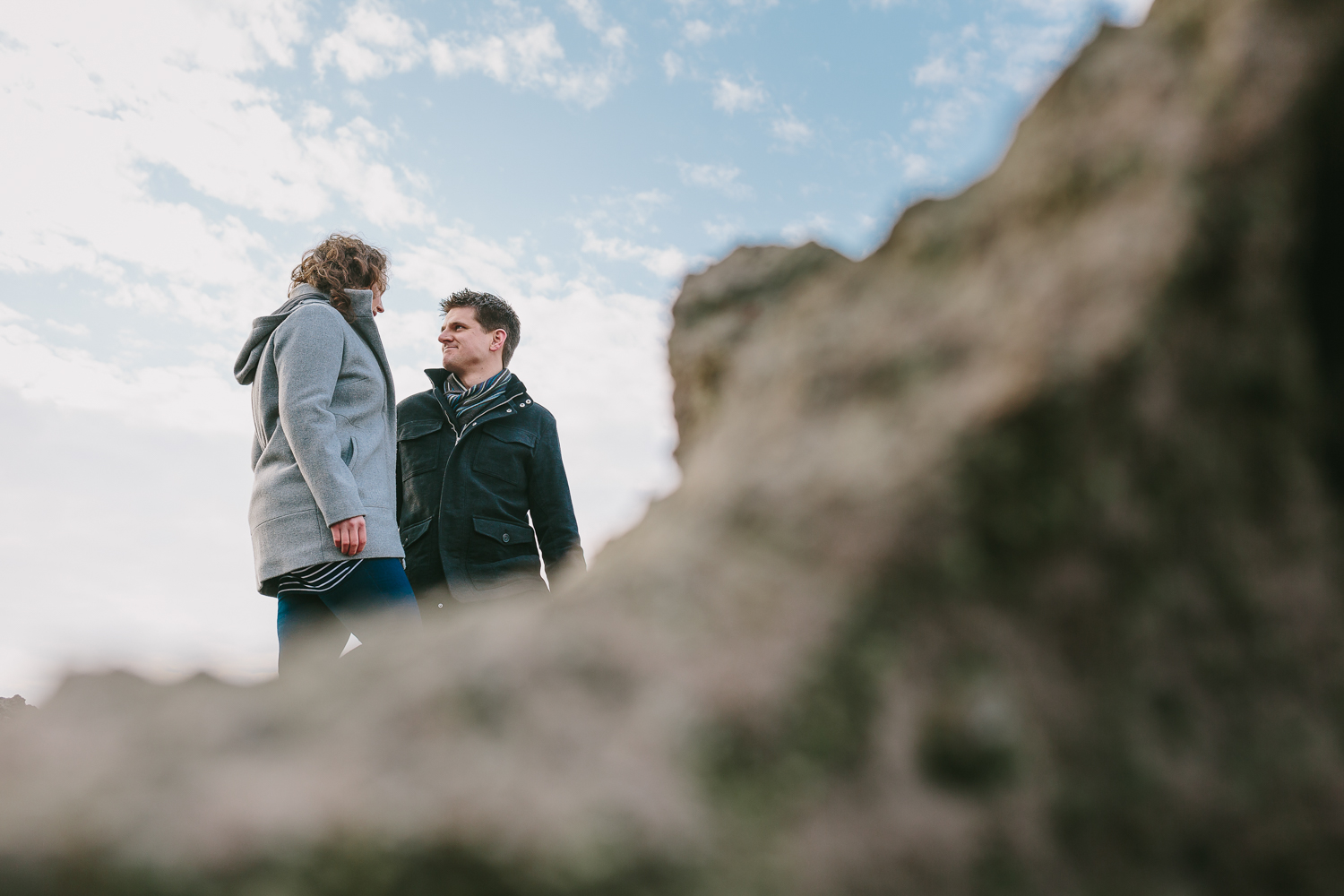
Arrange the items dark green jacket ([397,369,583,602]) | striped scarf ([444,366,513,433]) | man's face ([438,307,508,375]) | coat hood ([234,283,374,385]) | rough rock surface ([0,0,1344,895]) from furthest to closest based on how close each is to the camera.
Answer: man's face ([438,307,508,375]), striped scarf ([444,366,513,433]), dark green jacket ([397,369,583,602]), coat hood ([234,283,374,385]), rough rock surface ([0,0,1344,895])

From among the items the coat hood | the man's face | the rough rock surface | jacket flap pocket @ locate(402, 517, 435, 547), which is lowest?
the rough rock surface

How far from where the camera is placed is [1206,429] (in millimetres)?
1417

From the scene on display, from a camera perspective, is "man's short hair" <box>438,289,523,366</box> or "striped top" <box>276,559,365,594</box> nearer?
"striped top" <box>276,559,365,594</box>

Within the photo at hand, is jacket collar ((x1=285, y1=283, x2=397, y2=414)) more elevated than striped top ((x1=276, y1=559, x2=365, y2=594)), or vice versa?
jacket collar ((x1=285, y1=283, x2=397, y2=414))

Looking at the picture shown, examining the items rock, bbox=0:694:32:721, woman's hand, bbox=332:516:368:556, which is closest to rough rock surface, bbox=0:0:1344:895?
woman's hand, bbox=332:516:368:556

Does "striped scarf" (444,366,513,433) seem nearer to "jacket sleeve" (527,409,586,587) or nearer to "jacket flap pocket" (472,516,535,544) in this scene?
"jacket sleeve" (527,409,586,587)

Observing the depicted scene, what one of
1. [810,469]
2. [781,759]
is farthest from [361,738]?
[810,469]

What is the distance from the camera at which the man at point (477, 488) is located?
4.81 m

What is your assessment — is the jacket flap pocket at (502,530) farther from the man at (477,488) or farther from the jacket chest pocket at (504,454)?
the jacket chest pocket at (504,454)

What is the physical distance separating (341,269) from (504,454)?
1.29 m

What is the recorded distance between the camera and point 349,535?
3.85m

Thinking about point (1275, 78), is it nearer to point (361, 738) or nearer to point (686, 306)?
point (686, 306)

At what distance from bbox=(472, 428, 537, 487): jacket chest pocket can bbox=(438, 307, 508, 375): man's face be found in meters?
0.58

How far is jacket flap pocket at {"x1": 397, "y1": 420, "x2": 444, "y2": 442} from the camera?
5164 mm
